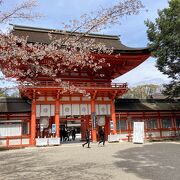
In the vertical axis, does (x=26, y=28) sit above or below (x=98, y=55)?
above

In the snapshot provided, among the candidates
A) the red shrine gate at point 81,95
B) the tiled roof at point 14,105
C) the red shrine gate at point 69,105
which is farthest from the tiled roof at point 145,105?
the tiled roof at point 14,105

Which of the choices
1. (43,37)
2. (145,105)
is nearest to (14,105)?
(43,37)

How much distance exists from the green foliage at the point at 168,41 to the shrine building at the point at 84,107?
1.79 metres

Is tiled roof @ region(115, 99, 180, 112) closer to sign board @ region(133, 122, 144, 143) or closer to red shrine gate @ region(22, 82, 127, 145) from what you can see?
red shrine gate @ region(22, 82, 127, 145)

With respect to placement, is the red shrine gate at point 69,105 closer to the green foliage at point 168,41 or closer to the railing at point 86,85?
the railing at point 86,85

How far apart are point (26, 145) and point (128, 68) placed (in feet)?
41.9

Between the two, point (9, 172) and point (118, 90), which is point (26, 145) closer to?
point (118, 90)

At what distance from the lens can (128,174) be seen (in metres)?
8.84

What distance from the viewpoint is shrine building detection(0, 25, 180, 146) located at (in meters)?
21.7

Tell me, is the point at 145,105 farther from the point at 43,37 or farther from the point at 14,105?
the point at 14,105

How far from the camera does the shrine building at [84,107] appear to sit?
855 inches

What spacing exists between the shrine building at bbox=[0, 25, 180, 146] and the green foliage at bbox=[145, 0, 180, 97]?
1.79 meters

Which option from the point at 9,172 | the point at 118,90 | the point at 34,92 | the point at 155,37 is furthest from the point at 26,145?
the point at 155,37

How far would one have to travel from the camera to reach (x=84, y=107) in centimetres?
2422
